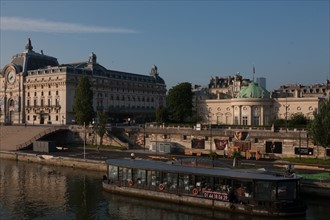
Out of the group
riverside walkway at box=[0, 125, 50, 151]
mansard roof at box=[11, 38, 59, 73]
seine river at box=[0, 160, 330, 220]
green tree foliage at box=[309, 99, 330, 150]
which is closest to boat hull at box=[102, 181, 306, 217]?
seine river at box=[0, 160, 330, 220]

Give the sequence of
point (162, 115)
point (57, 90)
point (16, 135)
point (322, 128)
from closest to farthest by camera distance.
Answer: point (322, 128) < point (16, 135) < point (162, 115) < point (57, 90)

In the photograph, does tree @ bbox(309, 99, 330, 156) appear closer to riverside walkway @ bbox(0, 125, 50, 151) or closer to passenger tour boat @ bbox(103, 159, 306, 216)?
passenger tour boat @ bbox(103, 159, 306, 216)

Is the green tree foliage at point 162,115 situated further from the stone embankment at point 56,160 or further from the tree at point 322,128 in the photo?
the tree at point 322,128

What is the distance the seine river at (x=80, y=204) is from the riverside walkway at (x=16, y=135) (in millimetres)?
35842

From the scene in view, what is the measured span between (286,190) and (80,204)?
20745 millimetres

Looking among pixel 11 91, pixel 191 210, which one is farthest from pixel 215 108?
pixel 191 210

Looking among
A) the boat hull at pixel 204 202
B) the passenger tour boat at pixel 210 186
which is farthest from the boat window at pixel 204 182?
the boat hull at pixel 204 202

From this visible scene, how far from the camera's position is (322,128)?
61.6 meters

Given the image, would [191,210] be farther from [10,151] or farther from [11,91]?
[11,91]

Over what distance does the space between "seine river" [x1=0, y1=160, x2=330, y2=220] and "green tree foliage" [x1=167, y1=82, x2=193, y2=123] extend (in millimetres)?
50595

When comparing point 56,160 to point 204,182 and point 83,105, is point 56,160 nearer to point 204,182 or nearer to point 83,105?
point 83,105

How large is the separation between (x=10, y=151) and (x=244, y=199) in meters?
60.1

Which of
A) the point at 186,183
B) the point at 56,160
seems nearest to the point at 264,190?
the point at 186,183

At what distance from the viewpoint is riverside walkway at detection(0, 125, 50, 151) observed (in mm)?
94312
